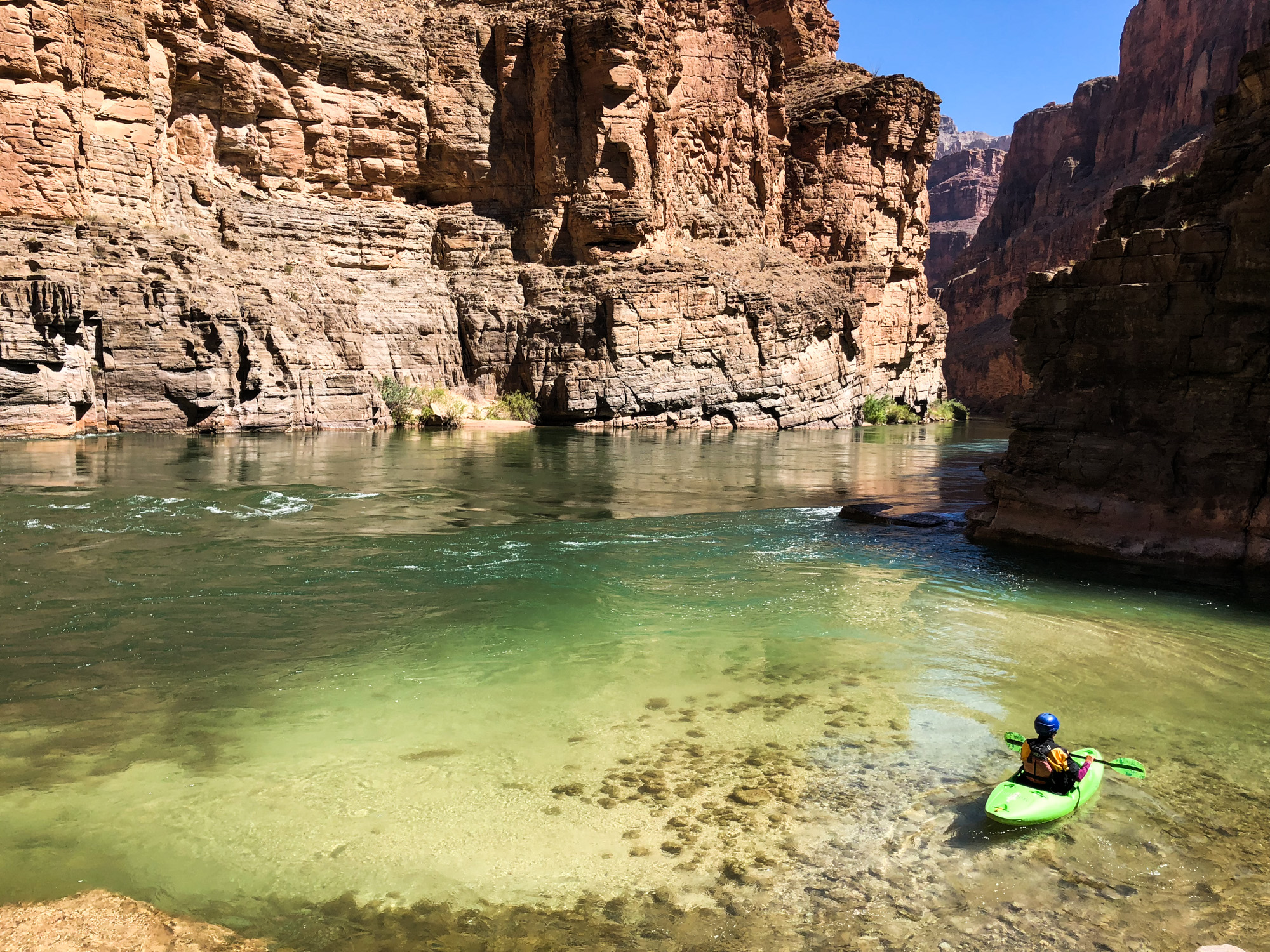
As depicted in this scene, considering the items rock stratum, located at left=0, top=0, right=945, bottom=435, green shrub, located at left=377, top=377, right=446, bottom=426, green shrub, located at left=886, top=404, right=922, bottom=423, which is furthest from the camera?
green shrub, located at left=886, top=404, right=922, bottom=423

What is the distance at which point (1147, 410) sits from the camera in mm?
12148

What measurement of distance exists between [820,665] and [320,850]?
15.4ft

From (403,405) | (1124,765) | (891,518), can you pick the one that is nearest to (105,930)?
(1124,765)

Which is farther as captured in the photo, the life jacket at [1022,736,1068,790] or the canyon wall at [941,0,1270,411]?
the canyon wall at [941,0,1270,411]

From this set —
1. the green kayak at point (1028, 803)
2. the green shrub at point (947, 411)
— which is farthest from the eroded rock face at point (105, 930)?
the green shrub at point (947, 411)

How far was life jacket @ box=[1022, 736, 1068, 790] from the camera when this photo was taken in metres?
5.20

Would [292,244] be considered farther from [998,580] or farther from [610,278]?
[998,580]

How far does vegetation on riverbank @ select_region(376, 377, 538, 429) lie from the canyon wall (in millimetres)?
53568

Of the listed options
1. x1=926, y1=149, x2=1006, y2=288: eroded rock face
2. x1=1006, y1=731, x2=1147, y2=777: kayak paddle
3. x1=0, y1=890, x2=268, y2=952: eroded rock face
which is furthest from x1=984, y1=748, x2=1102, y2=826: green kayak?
x1=926, y1=149, x2=1006, y2=288: eroded rock face

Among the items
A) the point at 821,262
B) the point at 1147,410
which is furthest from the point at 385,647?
the point at 821,262

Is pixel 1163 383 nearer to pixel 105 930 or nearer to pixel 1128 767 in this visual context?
pixel 1128 767

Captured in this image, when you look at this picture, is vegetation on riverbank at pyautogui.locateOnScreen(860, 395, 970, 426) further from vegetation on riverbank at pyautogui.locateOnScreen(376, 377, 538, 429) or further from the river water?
the river water

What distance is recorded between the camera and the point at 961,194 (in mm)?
150250

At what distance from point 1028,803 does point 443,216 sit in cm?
4638
